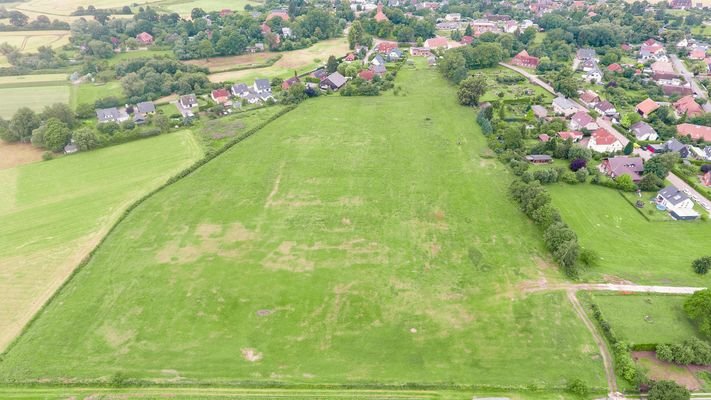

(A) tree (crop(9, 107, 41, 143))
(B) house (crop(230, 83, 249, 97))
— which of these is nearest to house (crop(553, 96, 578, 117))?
(B) house (crop(230, 83, 249, 97))

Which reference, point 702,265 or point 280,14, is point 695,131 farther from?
point 280,14

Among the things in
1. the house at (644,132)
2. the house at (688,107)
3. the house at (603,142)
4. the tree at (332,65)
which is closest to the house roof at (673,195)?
the house at (603,142)

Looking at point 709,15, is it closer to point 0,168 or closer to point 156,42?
point 156,42

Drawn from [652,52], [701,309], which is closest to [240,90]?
[701,309]

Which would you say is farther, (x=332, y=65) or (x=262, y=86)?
(x=332, y=65)

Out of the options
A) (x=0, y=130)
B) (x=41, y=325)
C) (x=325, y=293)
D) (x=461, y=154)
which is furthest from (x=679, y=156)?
(x=0, y=130)
